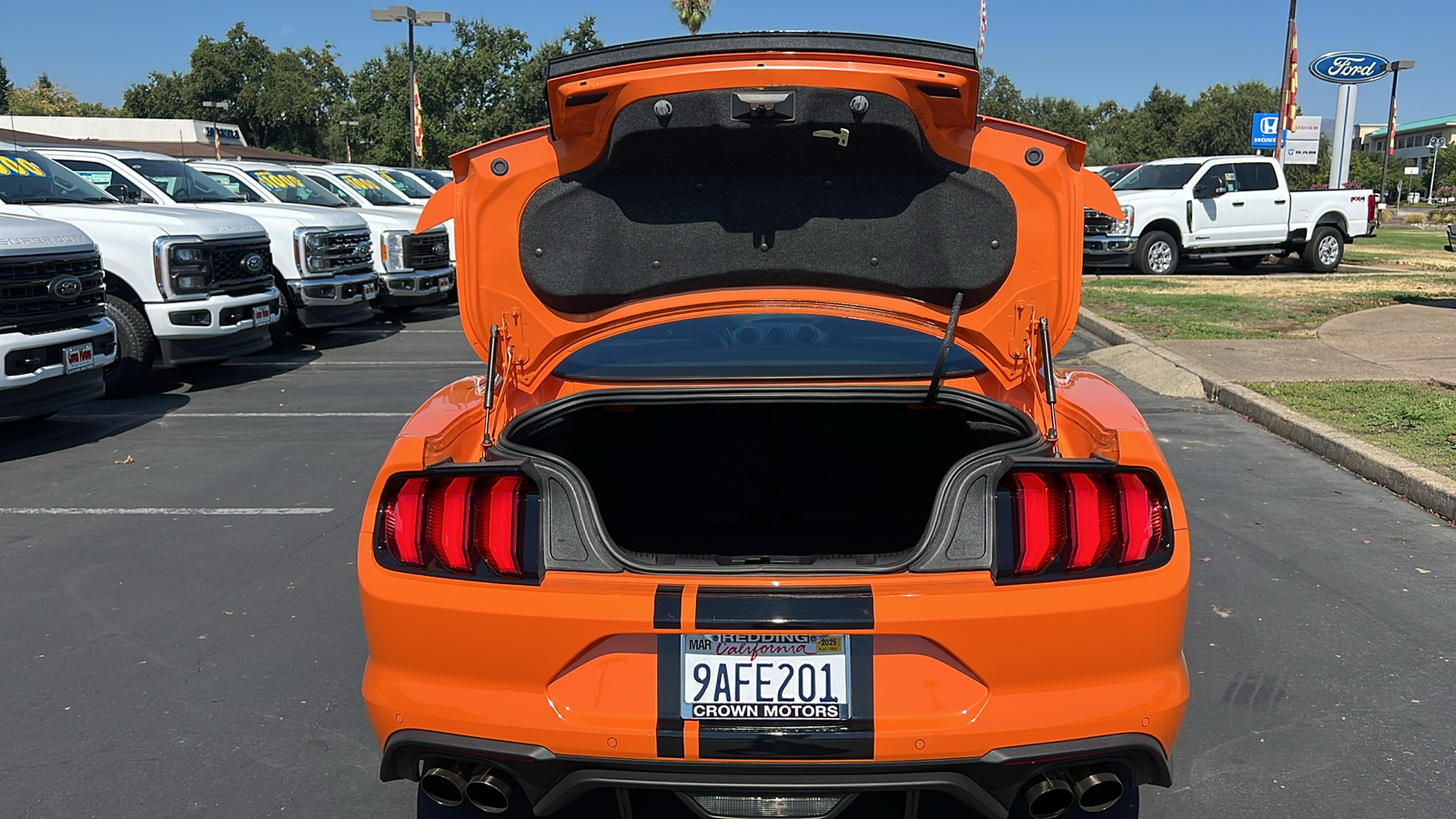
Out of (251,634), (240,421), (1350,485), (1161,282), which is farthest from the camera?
(1161,282)

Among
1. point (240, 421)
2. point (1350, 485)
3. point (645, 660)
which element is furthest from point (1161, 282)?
point (645, 660)

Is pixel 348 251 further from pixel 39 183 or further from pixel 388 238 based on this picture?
pixel 39 183

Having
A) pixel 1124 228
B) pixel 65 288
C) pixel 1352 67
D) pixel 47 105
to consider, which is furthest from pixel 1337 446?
pixel 47 105

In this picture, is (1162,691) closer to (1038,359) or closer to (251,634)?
(1038,359)

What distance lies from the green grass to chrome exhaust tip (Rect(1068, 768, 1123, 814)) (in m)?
4.92

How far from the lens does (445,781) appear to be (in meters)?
2.59

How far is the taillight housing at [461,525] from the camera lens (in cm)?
265

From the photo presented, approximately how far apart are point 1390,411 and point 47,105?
9049 centimetres

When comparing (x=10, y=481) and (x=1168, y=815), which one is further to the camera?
(x=10, y=481)

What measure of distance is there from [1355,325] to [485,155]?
1206cm

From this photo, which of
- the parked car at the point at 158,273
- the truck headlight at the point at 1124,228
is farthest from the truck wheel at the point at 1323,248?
the parked car at the point at 158,273

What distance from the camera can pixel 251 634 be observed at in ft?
14.8

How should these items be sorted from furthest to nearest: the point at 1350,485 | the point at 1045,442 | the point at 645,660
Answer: the point at 1350,485 → the point at 1045,442 → the point at 645,660

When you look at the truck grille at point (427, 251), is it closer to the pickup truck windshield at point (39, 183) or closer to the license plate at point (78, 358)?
the pickup truck windshield at point (39, 183)
